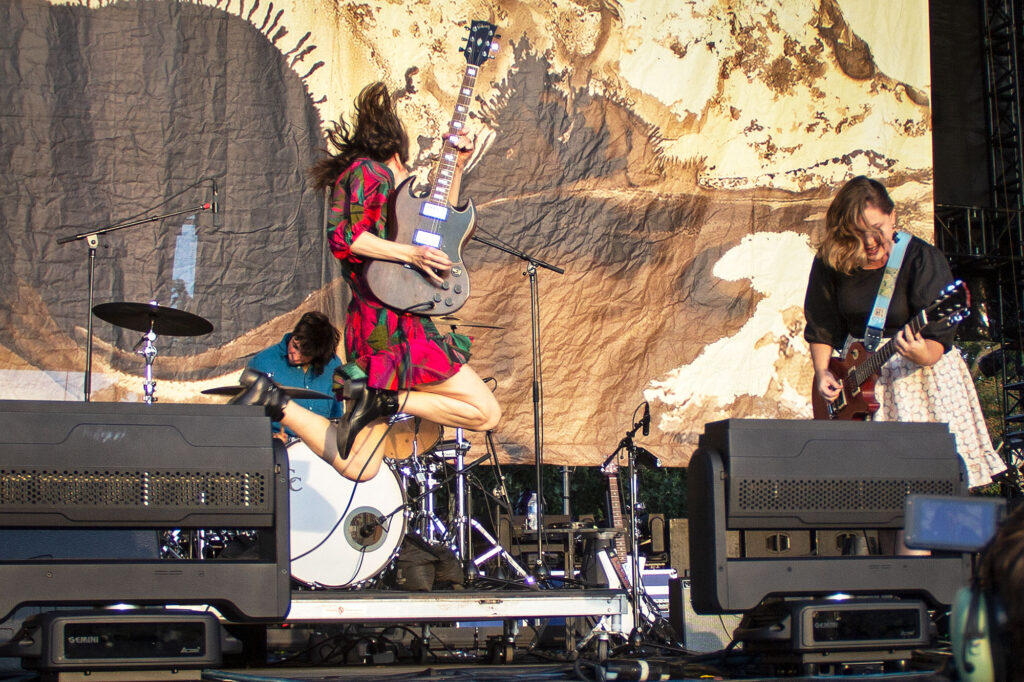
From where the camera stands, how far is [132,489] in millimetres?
3072

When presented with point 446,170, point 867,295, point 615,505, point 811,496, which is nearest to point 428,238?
point 446,170

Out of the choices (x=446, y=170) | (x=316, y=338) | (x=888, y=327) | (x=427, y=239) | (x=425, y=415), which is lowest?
(x=425, y=415)

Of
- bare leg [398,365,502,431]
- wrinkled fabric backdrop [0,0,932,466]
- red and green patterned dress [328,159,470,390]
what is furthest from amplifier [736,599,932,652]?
wrinkled fabric backdrop [0,0,932,466]

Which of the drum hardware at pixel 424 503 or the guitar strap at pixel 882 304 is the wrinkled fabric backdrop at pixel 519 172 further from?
the guitar strap at pixel 882 304

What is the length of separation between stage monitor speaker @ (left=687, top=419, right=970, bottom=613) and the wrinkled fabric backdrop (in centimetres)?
313

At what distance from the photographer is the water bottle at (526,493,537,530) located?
7.54 m

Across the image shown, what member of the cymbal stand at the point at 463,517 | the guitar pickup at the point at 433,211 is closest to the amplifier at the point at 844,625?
the guitar pickup at the point at 433,211

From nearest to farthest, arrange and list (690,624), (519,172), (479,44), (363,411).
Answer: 1. (363,411)
2. (479,44)
3. (690,624)
4. (519,172)

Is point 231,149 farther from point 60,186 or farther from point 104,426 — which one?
point 104,426

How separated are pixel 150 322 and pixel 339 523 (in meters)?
1.50

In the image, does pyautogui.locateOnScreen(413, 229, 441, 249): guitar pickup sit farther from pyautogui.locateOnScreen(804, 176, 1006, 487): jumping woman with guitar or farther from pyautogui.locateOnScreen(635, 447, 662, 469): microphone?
pyautogui.locateOnScreen(635, 447, 662, 469): microphone

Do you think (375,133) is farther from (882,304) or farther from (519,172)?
(519,172)

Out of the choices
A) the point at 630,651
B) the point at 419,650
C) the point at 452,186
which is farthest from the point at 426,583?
the point at 452,186

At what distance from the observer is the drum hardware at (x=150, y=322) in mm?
5500
